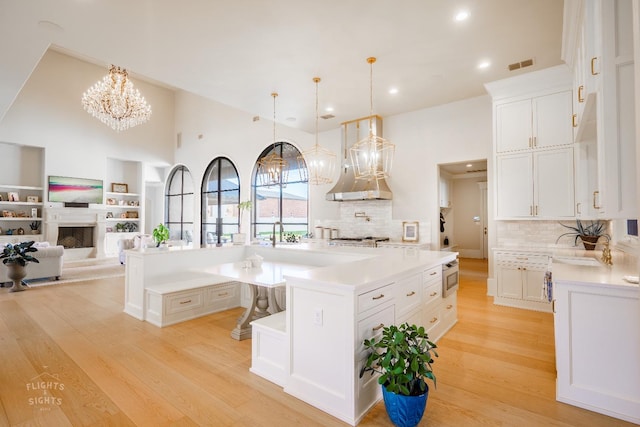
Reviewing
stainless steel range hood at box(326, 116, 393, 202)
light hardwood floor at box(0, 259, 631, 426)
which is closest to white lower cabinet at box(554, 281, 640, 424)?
light hardwood floor at box(0, 259, 631, 426)

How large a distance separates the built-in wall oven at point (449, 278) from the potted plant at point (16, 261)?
6.96 meters

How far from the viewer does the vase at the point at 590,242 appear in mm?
4180

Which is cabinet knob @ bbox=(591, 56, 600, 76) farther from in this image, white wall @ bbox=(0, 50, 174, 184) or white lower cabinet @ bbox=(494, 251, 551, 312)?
white wall @ bbox=(0, 50, 174, 184)

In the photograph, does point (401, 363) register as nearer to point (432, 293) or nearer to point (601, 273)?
point (432, 293)

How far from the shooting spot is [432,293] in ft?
10.2

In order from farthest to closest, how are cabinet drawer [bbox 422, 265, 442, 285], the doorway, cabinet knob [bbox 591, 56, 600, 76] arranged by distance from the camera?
the doorway → cabinet drawer [bbox 422, 265, 442, 285] → cabinet knob [bbox 591, 56, 600, 76]

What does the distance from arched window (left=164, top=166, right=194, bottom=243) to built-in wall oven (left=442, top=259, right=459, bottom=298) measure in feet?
31.7

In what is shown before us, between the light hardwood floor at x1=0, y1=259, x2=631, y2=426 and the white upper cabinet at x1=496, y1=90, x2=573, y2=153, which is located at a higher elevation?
the white upper cabinet at x1=496, y1=90, x2=573, y2=153

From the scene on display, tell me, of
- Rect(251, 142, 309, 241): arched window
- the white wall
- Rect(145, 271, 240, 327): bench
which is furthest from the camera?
the white wall

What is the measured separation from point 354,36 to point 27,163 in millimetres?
Result: 10425

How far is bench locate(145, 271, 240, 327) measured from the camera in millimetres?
3760

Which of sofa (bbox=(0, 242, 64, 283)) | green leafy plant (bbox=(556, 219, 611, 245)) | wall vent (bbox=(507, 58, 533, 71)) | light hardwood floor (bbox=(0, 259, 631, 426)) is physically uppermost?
wall vent (bbox=(507, 58, 533, 71))

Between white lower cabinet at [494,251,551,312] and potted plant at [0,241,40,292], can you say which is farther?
potted plant at [0,241,40,292]

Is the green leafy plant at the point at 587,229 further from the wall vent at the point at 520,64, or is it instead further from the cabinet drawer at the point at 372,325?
the cabinet drawer at the point at 372,325
